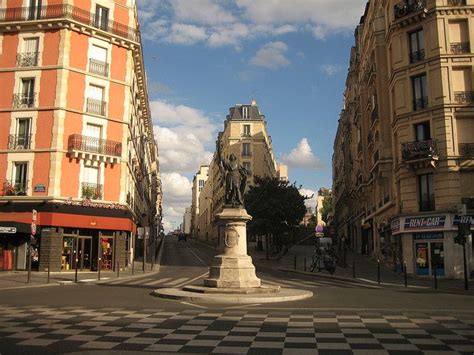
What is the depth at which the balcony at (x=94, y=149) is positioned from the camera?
32.0m

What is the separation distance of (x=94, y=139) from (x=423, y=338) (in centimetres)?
2836

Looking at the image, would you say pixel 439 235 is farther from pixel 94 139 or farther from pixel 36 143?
pixel 36 143

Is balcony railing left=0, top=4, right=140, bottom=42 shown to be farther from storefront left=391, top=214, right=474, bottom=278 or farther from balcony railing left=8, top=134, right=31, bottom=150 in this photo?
storefront left=391, top=214, right=474, bottom=278

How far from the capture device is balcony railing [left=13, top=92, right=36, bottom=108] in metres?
32.6

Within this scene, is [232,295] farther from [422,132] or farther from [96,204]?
[422,132]

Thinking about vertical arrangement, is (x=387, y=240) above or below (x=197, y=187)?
below

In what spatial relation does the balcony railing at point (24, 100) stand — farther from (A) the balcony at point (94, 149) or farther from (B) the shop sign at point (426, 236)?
(B) the shop sign at point (426, 236)

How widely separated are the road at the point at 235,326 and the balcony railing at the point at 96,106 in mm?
20453

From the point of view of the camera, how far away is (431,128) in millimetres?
29672

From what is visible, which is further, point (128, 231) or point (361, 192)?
point (361, 192)

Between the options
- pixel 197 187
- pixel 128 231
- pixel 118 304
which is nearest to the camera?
pixel 118 304

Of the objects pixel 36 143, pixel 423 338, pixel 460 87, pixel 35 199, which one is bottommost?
pixel 423 338

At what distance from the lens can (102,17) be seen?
116 feet

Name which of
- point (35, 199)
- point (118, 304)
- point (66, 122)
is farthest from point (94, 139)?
point (118, 304)
